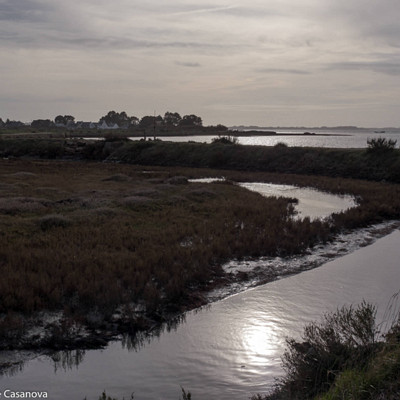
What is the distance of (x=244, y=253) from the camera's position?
A: 1598 centimetres

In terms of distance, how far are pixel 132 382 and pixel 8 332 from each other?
2959mm

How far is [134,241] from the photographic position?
15.9m

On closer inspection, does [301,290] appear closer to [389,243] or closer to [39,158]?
[389,243]

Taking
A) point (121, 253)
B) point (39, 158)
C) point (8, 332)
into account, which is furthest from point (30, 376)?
point (39, 158)

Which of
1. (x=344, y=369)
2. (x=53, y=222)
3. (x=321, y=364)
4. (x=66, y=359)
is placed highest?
(x=53, y=222)

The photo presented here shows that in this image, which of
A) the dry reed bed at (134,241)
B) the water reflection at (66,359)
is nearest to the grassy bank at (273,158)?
the dry reed bed at (134,241)

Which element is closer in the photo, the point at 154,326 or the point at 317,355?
the point at 317,355

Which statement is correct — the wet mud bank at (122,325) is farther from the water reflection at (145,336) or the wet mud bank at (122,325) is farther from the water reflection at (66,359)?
the water reflection at (66,359)

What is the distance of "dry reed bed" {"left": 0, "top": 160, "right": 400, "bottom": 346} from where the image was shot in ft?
35.7

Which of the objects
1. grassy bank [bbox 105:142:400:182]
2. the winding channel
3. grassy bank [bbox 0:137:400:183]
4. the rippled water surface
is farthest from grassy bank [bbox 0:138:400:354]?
grassy bank [bbox 0:137:400:183]

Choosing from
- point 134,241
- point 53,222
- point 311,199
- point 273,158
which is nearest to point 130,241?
point 134,241

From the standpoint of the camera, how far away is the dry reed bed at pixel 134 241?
1087 centimetres

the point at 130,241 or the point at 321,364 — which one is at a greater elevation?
the point at 130,241

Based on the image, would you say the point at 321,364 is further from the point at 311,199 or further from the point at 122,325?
the point at 311,199
